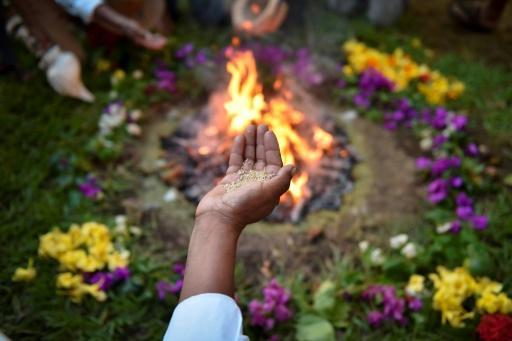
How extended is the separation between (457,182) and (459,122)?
27.8 inches

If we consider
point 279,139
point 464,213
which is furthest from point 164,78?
point 464,213

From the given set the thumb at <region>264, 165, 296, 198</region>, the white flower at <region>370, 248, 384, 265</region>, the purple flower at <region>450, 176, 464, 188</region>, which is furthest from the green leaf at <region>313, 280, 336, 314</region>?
the purple flower at <region>450, 176, 464, 188</region>

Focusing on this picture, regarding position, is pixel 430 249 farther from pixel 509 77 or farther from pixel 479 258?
pixel 509 77

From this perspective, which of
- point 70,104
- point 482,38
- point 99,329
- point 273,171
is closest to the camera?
point 273,171

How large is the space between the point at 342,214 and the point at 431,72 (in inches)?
81.2

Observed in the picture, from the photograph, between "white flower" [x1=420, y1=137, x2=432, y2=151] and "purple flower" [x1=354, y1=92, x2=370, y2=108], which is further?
"purple flower" [x1=354, y1=92, x2=370, y2=108]

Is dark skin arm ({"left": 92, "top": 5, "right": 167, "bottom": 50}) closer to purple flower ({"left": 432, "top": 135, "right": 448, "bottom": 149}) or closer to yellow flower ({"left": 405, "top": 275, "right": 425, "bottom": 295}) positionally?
purple flower ({"left": 432, "top": 135, "right": 448, "bottom": 149})

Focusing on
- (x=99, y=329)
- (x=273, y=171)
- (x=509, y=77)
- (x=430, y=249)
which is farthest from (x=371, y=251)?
(x=509, y=77)

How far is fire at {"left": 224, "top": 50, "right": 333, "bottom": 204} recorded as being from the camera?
348cm

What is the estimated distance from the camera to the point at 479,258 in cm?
257

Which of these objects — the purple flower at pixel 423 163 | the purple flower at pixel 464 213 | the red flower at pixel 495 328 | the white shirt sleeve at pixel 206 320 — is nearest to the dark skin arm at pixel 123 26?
the purple flower at pixel 423 163

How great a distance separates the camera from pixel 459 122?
367 cm

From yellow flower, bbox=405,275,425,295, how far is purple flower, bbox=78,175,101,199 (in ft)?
6.75

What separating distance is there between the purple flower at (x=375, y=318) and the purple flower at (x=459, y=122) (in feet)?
6.05
